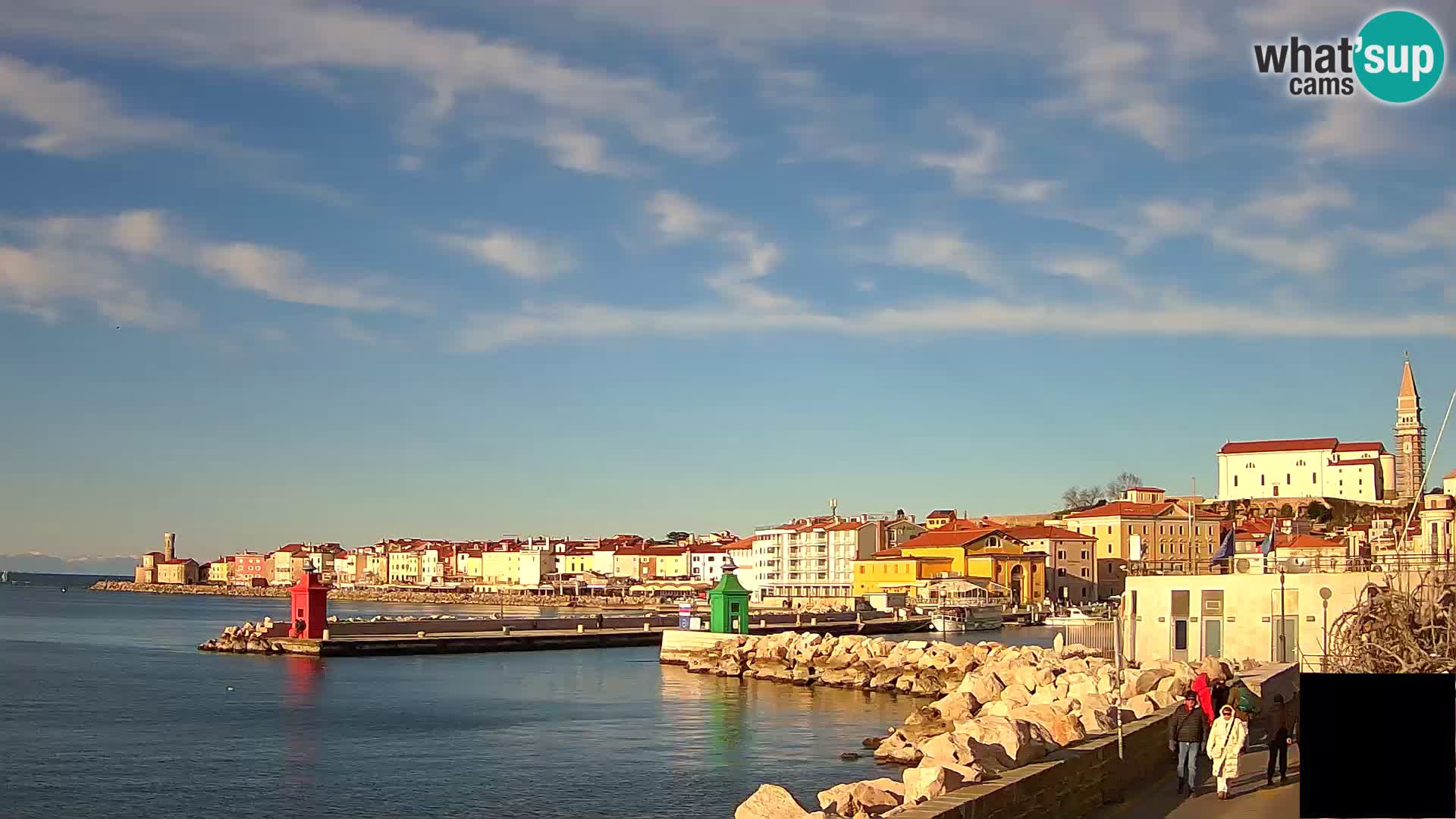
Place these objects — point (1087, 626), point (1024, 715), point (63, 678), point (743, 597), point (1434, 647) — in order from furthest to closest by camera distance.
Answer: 1. point (1087, 626)
2. point (743, 597)
3. point (63, 678)
4. point (1024, 715)
5. point (1434, 647)

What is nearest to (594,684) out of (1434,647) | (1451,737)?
(1434,647)

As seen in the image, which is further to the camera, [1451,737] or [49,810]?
[49,810]

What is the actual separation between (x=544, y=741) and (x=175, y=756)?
675cm

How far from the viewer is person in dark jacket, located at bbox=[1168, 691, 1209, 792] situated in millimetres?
12625

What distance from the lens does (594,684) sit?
4125cm

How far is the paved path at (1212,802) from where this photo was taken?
1165 centimetres

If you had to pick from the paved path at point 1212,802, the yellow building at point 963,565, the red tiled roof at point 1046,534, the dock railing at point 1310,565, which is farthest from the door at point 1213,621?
the red tiled roof at point 1046,534

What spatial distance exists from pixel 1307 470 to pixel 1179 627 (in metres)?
109

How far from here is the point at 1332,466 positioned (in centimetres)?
12475

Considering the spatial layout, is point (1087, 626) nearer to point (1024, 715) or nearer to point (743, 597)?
point (743, 597)

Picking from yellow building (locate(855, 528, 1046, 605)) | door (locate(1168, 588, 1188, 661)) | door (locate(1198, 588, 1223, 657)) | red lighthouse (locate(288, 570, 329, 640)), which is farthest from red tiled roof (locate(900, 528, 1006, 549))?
door (locate(1198, 588, 1223, 657))

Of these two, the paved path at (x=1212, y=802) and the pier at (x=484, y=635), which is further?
the pier at (x=484, y=635)

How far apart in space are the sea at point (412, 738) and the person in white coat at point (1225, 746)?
769cm

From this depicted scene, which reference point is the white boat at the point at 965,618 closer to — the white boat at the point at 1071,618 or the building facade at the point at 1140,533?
the white boat at the point at 1071,618
